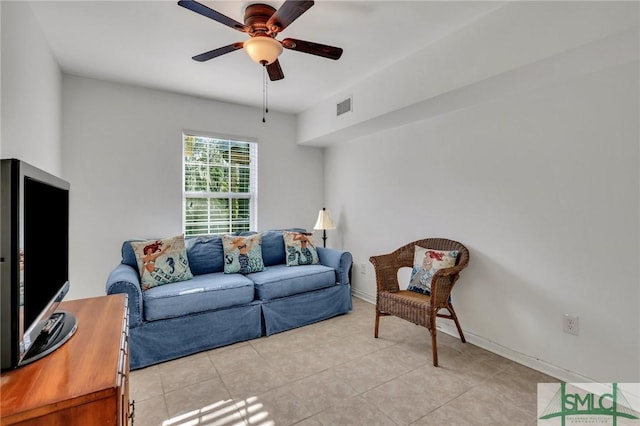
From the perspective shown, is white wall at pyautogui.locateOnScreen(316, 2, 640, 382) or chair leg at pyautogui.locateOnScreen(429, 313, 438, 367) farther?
chair leg at pyautogui.locateOnScreen(429, 313, 438, 367)

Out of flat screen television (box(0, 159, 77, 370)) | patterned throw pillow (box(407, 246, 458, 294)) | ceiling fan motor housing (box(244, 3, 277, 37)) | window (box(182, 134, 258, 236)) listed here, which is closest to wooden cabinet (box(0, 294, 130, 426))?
flat screen television (box(0, 159, 77, 370))

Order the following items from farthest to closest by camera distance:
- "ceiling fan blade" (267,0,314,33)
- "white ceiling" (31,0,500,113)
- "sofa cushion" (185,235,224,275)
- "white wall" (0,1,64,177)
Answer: "sofa cushion" (185,235,224,275)
"white ceiling" (31,0,500,113)
"white wall" (0,1,64,177)
"ceiling fan blade" (267,0,314,33)

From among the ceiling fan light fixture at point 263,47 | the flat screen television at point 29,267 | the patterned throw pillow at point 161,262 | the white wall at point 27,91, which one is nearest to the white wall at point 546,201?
the ceiling fan light fixture at point 263,47

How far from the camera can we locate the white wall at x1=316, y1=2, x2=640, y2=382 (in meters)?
1.92

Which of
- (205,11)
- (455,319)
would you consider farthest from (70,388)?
(455,319)

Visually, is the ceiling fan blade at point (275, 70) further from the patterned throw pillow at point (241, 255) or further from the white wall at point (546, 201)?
the patterned throw pillow at point (241, 255)

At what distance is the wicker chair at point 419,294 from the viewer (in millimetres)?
2410

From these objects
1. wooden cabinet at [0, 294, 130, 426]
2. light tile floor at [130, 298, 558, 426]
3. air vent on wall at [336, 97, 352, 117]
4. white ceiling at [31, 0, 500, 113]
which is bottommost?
light tile floor at [130, 298, 558, 426]

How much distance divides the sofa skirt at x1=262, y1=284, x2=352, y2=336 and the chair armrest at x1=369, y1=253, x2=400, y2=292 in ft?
2.19

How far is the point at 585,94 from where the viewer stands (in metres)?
2.08

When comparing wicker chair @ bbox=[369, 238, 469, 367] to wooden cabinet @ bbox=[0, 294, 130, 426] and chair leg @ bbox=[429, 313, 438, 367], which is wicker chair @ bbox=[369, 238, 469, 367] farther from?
wooden cabinet @ bbox=[0, 294, 130, 426]

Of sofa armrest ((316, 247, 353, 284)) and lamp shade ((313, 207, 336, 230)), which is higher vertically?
lamp shade ((313, 207, 336, 230))

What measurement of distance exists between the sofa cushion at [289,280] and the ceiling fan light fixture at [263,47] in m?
1.94

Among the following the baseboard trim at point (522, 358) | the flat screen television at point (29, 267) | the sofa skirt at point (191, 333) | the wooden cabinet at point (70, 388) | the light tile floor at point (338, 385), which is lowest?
the light tile floor at point (338, 385)
